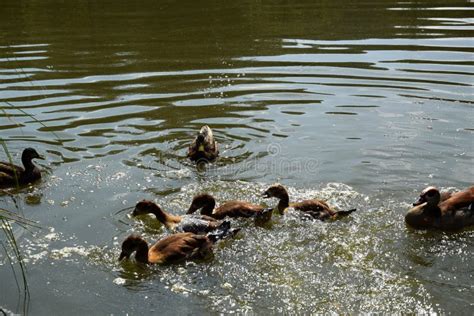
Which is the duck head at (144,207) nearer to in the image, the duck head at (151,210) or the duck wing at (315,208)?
the duck head at (151,210)

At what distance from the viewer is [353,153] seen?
954 cm

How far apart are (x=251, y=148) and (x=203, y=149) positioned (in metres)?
0.93

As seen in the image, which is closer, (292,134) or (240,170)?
(240,170)

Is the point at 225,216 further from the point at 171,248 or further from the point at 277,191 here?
the point at 171,248

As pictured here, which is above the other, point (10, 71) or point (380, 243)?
point (10, 71)

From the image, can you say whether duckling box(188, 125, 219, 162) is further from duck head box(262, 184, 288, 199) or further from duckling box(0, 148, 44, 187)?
duckling box(0, 148, 44, 187)

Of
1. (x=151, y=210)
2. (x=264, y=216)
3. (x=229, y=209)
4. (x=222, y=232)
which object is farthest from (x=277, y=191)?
(x=151, y=210)

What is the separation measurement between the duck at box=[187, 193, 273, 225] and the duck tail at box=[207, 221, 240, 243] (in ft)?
1.17

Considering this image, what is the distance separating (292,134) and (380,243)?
3676 mm

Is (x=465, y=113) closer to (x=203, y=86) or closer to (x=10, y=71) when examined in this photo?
(x=203, y=86)

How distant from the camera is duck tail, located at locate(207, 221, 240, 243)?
275 inches

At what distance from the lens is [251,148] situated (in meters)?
9.83

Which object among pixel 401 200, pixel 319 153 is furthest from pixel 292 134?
pixel 401 200

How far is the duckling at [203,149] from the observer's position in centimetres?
916
